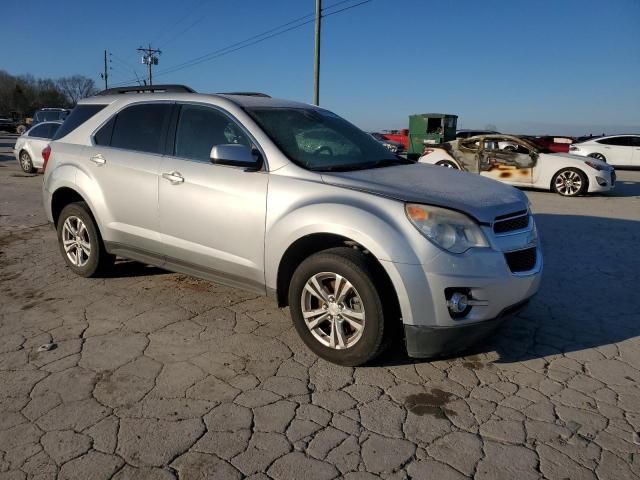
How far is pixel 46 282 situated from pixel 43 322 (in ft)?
3.78

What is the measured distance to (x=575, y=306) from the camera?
15.3ft

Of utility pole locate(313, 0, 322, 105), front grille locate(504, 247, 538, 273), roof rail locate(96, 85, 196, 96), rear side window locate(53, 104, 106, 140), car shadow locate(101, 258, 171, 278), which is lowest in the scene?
car shadow locate(101, 258, 171, 278)

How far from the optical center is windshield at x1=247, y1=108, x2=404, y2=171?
3939mm

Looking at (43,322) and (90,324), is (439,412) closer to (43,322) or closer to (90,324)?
(90,324)

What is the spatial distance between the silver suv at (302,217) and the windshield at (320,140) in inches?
0.7

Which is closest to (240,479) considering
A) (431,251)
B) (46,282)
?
(431,251)

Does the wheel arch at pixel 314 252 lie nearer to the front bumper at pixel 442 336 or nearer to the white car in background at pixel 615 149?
the front bumper at pixel 442 336

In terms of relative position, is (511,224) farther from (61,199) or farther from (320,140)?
(61,199)

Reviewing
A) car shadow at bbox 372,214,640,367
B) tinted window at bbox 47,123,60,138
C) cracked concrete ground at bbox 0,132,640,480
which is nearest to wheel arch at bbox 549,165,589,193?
car shadow at bbox 372,214,640,367

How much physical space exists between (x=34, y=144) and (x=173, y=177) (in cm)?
1329

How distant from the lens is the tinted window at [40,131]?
1539 cm

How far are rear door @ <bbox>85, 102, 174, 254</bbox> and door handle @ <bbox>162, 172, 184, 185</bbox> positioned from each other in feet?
0.44

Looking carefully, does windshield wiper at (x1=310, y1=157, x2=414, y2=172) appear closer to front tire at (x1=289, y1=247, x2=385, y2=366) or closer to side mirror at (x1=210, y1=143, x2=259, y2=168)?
side mirror at (x1=210, y1=143, x2=259, y2=168)

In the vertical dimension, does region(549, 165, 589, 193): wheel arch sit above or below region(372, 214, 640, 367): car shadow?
above
